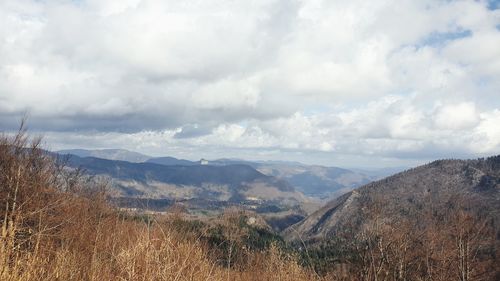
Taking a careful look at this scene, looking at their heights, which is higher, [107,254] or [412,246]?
[107,254]

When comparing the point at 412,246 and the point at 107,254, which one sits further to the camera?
the point at 412,246

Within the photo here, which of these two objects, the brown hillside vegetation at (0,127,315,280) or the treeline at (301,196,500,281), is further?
the treeline at (301,196,500,281)

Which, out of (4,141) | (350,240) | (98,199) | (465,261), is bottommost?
(465,261)

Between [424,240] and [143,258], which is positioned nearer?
[143,258]

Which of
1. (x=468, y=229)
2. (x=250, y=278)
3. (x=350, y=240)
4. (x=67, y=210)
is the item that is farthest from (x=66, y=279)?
(x=468, y=229)

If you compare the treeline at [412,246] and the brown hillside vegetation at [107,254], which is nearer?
the brown hillside vegetation at [107,254]

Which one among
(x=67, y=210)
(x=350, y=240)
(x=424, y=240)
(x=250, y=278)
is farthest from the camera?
(x=424, y=240)

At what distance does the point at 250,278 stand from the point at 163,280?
836 centimetres

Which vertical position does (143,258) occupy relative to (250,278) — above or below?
above

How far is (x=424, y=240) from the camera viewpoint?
45062 millimetres

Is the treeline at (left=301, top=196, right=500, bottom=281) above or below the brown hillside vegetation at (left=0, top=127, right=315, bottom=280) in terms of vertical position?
below

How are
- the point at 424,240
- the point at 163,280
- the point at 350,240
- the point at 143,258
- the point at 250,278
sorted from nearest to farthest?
1. the point at 163,280
2. the point at 143,258
3. the point at 250,278
4. the point at 350,240
5. the point at 424,240

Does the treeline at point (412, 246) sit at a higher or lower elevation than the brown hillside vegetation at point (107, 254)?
lower

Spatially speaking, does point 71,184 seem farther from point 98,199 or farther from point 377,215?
point 377,215
